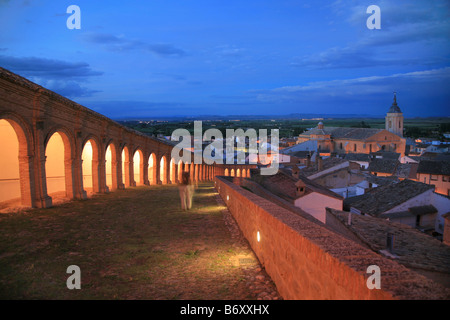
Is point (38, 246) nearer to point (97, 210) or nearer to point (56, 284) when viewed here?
point (56, 284)

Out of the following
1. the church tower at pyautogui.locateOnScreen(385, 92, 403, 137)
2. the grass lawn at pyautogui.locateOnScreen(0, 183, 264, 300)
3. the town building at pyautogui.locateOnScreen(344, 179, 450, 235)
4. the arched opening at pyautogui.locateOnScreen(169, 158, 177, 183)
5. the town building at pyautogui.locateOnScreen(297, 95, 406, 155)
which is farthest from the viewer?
the church tower at pyautogui.locateOnScreen(385, 92, 403, 137)

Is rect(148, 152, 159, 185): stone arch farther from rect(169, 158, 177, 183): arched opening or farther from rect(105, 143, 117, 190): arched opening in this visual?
rect(105, 143, 117, 190): arched opening

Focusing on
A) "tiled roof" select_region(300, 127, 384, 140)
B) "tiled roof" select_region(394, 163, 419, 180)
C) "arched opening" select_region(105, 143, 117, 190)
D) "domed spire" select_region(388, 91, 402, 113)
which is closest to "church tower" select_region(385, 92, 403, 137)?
"domed spire" select_region(388, 91, 402, 113)

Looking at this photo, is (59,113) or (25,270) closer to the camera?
(25,270)

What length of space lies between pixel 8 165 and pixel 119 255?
29.8ft

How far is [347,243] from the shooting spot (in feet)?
12.3

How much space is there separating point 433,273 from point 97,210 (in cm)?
1128

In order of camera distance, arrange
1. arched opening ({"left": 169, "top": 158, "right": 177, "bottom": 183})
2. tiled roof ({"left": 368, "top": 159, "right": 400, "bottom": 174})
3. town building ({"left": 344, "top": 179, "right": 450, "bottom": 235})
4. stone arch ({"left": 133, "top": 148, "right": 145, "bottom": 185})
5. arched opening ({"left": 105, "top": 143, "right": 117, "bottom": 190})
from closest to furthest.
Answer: arched opening ({"left": 105, "top": 143, "right": 117, "bottom": 190}), town building ({"left": 344, "top": 179, "right": 450, "bottom": 235}), stone arch ({"left": 133, "top": 148, "right": 145, "bottom": 185}), arched opening ({"left": 169, "top": 158, "right": 177, "bottom": 183}), tiled roof ({"left": 368, "top": 159, "right": 400, "bottom": 174})

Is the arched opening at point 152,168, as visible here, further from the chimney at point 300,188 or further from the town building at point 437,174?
the town building at point 437,174

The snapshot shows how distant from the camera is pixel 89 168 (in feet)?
57.8

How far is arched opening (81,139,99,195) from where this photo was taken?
1581 cm

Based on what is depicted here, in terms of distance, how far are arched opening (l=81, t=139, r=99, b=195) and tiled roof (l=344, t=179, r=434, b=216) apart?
17.9 meters
